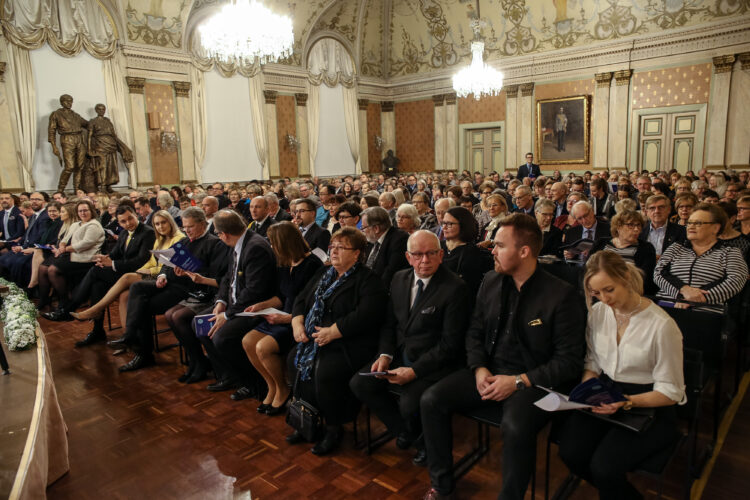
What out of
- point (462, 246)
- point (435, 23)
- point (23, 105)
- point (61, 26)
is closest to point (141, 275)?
point (462, 246)

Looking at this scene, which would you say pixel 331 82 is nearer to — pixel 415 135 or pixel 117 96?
pixel 415 135

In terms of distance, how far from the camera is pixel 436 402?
8.32 feet

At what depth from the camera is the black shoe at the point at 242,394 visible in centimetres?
393

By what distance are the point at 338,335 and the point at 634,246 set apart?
250cm

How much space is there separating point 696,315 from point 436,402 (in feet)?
5.02

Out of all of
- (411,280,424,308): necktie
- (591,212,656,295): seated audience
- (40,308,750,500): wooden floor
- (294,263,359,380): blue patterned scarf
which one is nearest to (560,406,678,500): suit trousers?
(40,308,750,500): wooden floor

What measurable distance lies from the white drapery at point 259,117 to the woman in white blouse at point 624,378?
45.5ft

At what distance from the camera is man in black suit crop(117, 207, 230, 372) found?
452 centimetres

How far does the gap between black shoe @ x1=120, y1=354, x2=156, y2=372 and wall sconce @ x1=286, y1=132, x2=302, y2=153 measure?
12.2m

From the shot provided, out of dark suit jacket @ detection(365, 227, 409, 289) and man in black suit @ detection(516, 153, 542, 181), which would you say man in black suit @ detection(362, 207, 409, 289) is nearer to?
dark suit jacket @ detection(365, 227, 409, 289)

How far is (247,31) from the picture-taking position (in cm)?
871

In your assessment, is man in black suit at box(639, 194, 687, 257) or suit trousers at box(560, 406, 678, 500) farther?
man in black suit at box(639, 194, 687, 257)

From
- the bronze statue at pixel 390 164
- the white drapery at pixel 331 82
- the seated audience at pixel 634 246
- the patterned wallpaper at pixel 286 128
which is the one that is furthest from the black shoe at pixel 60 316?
the bronze statue at pixel 390 164

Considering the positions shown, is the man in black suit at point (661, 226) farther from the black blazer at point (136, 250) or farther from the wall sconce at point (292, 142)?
the wall sconce at point (292, 142)
